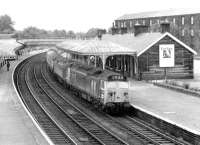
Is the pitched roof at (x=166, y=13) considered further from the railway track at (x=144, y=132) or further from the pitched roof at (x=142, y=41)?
the railway track at (x=144, y=132)

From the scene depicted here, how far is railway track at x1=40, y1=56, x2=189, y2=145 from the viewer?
20.6m

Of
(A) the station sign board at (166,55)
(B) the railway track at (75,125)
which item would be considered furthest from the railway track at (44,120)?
(A) the station sign board at (166,55)

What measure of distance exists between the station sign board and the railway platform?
16604 millimetres

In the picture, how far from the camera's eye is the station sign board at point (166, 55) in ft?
146

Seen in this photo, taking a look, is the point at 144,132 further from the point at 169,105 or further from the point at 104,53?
the point at 104,53

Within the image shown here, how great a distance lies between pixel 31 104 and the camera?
33094 millimetres

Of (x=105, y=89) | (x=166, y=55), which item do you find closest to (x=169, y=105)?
(x=105, y=89)

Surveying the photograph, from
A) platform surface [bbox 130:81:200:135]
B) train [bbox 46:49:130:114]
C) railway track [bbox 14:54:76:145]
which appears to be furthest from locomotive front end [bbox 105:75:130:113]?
railway track [bbox 14:54:76:145]

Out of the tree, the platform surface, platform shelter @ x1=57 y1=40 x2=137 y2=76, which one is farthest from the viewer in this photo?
the tree

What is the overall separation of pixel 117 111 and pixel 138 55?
667 inches

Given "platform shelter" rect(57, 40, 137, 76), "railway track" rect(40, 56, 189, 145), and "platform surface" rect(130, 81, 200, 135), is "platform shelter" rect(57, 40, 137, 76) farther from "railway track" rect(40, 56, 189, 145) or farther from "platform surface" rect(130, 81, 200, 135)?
"railway track" rect(40, 56, 189, 145)

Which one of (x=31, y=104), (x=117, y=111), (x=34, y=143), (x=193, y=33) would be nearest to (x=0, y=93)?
(x=31, y=104)

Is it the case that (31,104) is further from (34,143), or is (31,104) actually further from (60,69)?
(34,143)

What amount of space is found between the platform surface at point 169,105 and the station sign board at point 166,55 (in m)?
6.00
